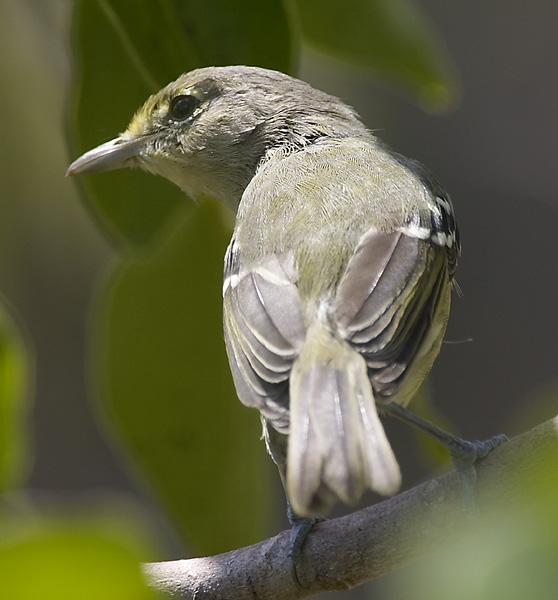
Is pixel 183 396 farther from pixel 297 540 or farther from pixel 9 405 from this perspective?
pixel 9 405

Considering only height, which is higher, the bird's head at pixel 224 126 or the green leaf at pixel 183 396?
the bird's head at pixel 224 126

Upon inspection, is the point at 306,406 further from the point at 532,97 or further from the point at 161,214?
the point at 532,97

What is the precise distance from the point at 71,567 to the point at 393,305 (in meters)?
1.37

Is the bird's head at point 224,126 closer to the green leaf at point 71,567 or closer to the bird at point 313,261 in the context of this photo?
the bird at point 313,261

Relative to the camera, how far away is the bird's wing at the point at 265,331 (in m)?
1.72

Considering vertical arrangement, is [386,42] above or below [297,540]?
above

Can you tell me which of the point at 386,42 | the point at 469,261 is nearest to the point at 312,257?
the point at 386,42

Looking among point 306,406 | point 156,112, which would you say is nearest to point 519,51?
point 156,112

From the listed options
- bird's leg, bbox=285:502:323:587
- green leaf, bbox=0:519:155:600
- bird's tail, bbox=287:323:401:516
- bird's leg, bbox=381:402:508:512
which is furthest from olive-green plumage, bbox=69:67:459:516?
green leaf, bbox=0:519:155:600

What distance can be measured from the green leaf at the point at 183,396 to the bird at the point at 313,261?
0.11 metres

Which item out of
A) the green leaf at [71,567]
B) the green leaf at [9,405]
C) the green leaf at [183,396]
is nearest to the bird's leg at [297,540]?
the green leaf at [183,396]

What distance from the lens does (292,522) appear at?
2111 millimetres

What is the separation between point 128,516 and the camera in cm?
68

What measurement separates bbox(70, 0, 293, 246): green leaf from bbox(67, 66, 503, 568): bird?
0.25 m
